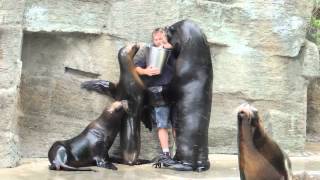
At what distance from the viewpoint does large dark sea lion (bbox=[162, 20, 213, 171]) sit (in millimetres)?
7129

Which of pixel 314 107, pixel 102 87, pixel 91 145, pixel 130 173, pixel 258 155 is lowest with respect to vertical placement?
pixel 130 173

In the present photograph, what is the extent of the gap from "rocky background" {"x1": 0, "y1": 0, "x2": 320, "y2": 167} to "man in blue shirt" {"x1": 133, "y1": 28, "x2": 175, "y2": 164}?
220 millimetres

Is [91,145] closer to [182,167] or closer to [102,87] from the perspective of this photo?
[102,87]

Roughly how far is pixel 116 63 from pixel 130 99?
1.57 ft

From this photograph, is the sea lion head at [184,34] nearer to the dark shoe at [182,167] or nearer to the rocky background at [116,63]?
the rocky background at [116,63]

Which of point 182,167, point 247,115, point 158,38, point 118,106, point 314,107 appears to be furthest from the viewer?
point 314,107

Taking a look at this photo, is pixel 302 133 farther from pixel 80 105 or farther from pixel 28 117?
pixel 28 117

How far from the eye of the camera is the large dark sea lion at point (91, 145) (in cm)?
672

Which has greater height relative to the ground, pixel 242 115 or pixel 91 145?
pixel 242 115

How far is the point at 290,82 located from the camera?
8.23 meters

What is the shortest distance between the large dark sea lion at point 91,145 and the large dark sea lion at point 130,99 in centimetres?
8

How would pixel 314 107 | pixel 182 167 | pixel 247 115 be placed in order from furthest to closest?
pixel 314 107, pixel 182 167, pixel 247 115

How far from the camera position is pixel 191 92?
7238 mm

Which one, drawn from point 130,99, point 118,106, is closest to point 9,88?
point 118,106
